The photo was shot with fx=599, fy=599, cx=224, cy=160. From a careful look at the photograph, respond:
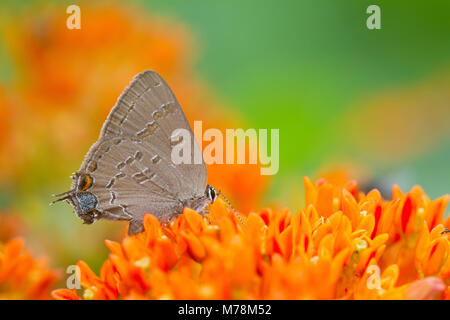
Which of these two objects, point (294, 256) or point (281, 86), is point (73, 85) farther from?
point (294, 256)

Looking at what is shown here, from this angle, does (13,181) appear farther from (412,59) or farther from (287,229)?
(412,59)

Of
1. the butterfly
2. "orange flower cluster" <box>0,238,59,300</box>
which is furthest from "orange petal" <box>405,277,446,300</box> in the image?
"orange flower cluster" <box>0,238,59,300</box>

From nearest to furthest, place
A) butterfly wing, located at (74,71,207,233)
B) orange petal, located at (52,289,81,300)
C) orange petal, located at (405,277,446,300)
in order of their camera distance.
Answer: orange petal, located at (405,277,446,300) < orange petal, located at (52,289,81,300) < butterfly wing, located at (74,71,207,233)

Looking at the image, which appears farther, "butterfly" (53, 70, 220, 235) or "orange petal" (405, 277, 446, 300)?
"butterfly" (53, 70, 220, 235)

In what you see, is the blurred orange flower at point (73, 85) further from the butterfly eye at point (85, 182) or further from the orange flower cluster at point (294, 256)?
the orange flower cluster at point (294, 256)

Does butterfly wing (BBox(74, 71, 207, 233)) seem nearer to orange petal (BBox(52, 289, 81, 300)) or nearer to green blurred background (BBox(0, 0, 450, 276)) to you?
orange petal (BBox(52, 289, 81, 300))

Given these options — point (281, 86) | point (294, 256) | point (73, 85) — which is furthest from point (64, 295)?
point (281, 86)
